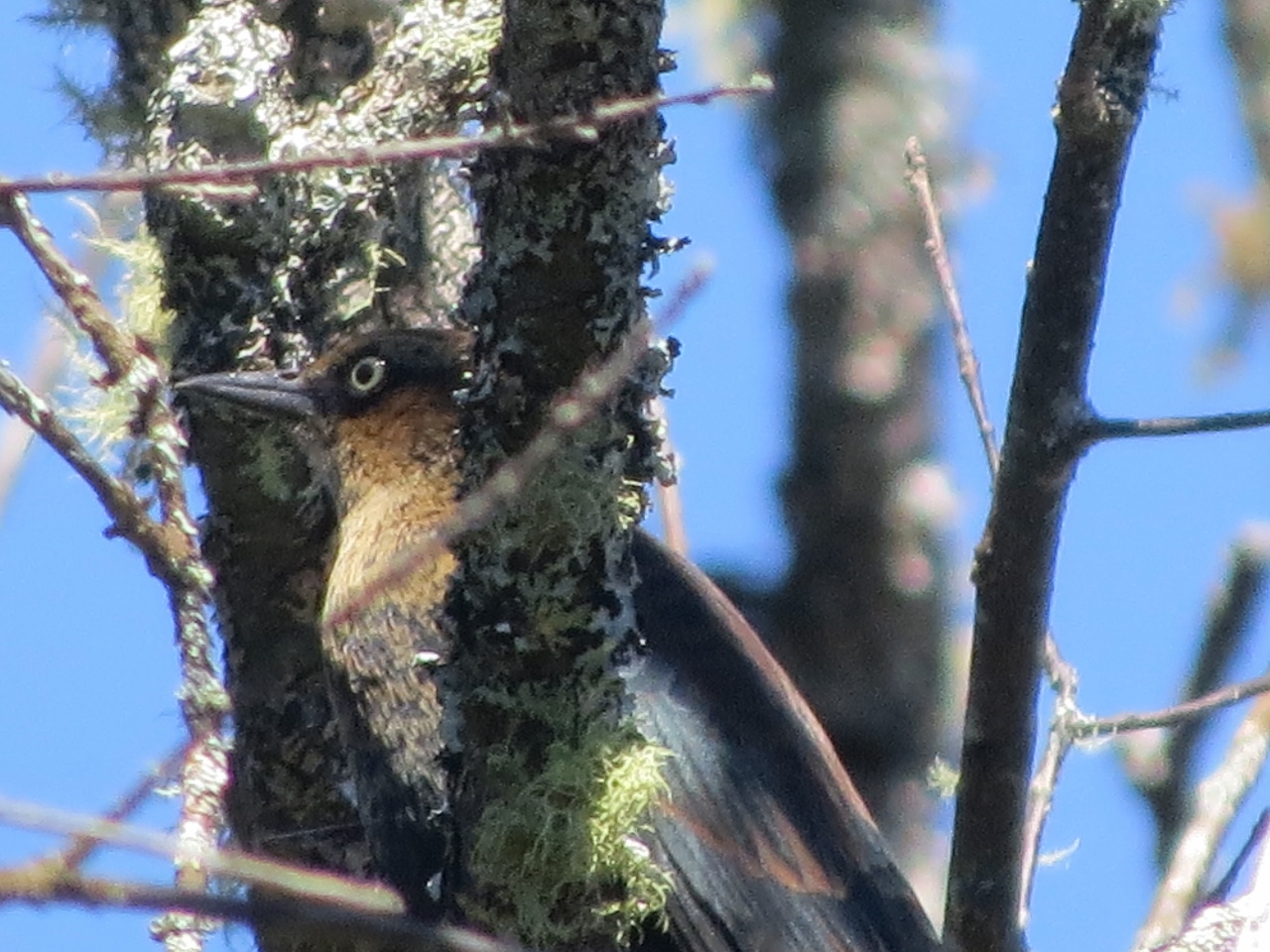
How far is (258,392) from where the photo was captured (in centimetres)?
331

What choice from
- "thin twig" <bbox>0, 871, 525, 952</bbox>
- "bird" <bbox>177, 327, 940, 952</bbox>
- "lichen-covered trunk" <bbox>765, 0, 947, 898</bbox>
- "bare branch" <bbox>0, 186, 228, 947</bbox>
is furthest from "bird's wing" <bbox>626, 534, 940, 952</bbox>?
"thin twig" <bbox>0, 871, 525, 952</bbox>

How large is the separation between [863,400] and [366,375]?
1700 millimetres

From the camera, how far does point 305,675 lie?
3438 millimetres

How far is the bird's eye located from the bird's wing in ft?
1.80

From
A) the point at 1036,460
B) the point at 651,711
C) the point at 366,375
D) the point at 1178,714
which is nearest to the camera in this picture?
the point at 1036,460

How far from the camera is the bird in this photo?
3.08m

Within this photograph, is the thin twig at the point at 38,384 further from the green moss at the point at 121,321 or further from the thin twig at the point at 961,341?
the thin twig at the point at 961,341

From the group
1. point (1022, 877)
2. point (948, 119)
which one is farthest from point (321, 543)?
point (948, 119)

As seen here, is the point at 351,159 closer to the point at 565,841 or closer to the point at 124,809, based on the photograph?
the point at 124,809

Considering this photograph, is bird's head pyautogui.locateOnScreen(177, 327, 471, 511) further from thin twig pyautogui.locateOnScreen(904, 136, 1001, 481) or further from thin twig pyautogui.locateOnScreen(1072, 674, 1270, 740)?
thin twig pyautogui.locateOnScreen(1072, 674, 1270, 740)

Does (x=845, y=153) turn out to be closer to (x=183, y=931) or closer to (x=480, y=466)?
(x=480, y=466)

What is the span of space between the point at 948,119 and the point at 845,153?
360 millimetres

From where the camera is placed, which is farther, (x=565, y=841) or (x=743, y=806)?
(x=743, y=806)

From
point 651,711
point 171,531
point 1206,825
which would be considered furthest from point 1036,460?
point 1206,825
